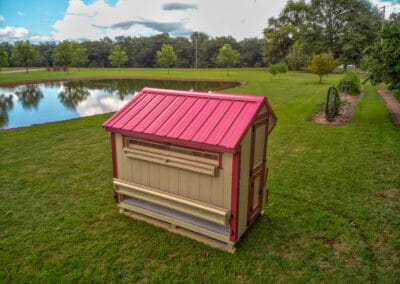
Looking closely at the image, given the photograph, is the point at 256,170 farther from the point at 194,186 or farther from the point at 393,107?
the point at 393,107

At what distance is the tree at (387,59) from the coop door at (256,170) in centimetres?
805

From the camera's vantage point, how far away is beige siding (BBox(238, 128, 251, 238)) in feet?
13.4

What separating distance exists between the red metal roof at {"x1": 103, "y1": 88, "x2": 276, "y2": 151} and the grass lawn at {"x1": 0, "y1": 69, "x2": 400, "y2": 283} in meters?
1.60

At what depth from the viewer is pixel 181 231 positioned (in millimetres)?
4660

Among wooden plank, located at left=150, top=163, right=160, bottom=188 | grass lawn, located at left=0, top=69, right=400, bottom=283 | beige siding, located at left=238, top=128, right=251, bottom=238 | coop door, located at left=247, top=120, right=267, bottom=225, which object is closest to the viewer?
grass lawn, located at left=0, top=69, right=400, bottom=283

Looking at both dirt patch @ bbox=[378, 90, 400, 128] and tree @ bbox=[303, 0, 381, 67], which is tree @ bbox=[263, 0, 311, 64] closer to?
tree @ bbox=[303, 0, 381, 67]

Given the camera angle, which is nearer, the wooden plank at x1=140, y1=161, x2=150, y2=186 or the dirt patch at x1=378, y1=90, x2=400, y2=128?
the wooden plank at x1=140, y1=161, x2=150, y2=186

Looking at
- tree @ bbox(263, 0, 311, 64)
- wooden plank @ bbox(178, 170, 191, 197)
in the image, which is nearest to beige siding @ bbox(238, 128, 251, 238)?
wooden plank @ bbox(178, 170, 191, 197)

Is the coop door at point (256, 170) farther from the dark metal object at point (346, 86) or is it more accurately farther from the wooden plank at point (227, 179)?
the dark metal object at point (346, 86)

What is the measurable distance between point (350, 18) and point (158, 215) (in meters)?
57.5

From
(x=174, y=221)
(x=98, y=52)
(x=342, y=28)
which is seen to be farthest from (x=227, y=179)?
(x=98, y=52)

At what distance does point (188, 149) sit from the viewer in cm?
424

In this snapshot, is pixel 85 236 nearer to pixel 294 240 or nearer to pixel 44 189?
pixel 44 189

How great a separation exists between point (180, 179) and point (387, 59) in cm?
966
